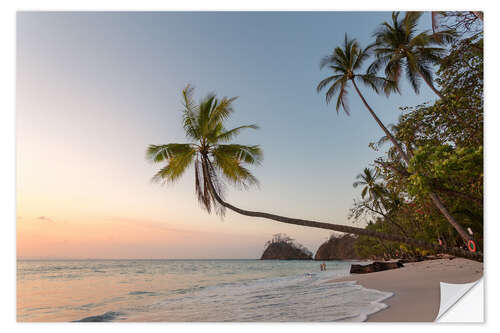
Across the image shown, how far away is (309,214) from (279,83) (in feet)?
6.50

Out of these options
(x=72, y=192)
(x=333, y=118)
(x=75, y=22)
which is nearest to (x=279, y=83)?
(x=333, y=118)

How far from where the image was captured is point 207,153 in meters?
3.63

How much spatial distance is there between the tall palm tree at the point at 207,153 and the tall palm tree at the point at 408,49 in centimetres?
218

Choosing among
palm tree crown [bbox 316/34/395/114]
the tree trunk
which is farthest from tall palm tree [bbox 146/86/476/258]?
the tree trunk

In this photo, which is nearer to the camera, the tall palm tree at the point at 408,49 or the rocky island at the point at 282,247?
the tall palm tree at the point at 408,49

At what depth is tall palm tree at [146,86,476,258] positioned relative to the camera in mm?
3592

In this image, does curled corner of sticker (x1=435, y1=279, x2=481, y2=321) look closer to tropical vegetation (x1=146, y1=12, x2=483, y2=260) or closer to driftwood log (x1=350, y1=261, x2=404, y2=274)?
tropical vegetation (x1=146, y1=12, x2=483, y2=260)

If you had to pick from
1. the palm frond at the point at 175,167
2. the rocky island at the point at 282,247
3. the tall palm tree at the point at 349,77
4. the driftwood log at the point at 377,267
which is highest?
the tall palm tree at the point at 349,77

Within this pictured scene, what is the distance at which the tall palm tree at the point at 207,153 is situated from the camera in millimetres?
3592

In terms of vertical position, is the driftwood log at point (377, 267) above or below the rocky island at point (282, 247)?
below

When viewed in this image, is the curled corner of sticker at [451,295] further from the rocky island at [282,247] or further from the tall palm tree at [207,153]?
the rocky island at [282,247]

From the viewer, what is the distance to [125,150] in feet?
13.3
